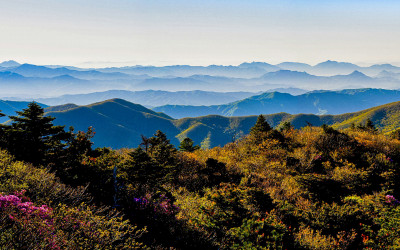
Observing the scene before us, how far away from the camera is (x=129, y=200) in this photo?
17.9 m

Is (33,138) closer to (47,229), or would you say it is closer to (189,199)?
Result: (189,199)

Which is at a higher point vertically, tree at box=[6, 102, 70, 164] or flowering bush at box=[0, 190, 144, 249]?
tree at box=[6, 102, 70, 164]

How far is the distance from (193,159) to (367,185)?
68.5ft

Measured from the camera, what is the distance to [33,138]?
2419cm

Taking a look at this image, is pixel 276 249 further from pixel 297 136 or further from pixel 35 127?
pixel 297 136

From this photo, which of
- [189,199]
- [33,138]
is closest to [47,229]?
[189,199]

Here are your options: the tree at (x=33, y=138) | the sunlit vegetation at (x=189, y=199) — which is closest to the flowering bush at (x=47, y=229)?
the sunlit vegetation at (x=189, y=199)

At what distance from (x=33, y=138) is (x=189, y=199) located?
1740 centimetres

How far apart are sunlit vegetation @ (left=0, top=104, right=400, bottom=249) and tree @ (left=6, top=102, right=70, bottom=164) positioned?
0.30 feet

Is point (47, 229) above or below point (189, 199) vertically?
above

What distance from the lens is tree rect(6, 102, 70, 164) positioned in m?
23.0

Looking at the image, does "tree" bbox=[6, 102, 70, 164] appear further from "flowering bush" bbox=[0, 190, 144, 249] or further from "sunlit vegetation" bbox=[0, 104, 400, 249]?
"flowering bush" bbox=[0, 190, 144, 249]

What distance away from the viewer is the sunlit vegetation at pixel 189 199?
38.1 ft

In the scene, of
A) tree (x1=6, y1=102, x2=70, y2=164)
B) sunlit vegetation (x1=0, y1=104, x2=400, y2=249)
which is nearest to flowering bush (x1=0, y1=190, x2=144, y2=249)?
sunlit vegetation (x1=0, y1=104, x2=400, y2=249)
